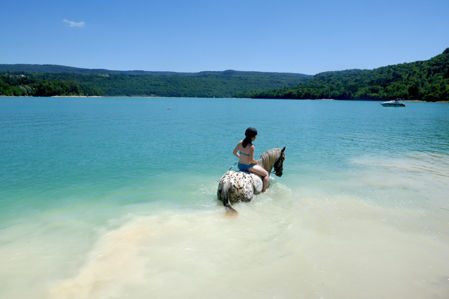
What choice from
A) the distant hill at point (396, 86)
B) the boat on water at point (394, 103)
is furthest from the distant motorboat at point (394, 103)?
the distant hill at point (396, 86)

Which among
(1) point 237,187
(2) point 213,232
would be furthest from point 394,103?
(2) point 213,232

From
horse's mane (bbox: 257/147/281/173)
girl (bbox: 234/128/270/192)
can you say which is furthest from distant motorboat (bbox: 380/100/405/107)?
girl (bbox: 234/128/270/192)

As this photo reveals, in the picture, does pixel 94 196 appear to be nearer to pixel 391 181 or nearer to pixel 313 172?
pixel 313 172

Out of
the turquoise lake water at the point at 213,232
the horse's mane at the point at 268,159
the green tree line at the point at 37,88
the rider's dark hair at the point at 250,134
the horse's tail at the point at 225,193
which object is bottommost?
the turquoise lake water at the point at 213,232

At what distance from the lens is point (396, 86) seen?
12612 centimetres

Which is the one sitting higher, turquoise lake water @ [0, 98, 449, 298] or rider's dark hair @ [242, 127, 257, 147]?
rider's dark hair @ [242, 127, 257, 147]

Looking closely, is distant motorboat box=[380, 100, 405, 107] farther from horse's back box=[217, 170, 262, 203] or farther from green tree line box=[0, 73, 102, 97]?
green tree line box=[0, 73, 102, 97]

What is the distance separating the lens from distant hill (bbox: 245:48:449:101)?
359 feet

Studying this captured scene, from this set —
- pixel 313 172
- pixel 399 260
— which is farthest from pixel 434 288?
pixel 313 172

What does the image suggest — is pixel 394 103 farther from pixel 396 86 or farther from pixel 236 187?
pixel 236 187

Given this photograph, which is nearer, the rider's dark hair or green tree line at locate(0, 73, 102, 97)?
the rider's dark hair

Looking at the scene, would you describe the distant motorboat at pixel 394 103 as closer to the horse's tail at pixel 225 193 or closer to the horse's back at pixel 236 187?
the horse's back at pixel 236 187

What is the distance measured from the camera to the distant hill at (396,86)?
109438mm

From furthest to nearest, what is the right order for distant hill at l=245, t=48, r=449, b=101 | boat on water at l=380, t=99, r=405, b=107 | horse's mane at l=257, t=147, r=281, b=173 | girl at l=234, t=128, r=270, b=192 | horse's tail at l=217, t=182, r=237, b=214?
1. distant hill at l=245, t=48, r=449, b=101
2. boat on water at l=380, t=99, r=405, b=107
3. horse's mane at l=257, t=147, r=281, b=173
4. girl at l=234, t=128, r=270, b=192
5. horse's tail at l=217, t=182, r=237, b=214
